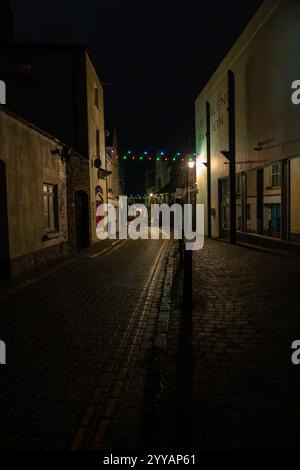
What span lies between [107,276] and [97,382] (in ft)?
19.7

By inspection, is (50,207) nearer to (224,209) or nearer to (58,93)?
(58,93)

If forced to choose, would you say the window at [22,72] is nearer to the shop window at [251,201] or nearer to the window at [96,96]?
the window at [96,96]

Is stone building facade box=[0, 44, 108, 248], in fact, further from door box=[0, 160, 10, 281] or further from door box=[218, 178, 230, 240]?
door box=[0, 160, 10, 281]

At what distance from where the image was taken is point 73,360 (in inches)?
182

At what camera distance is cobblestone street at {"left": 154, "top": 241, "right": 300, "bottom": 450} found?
317cm

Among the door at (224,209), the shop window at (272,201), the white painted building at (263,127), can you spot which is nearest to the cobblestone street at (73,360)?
the white painted building at (263,127)

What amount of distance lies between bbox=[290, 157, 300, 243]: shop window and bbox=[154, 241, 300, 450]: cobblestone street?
4769 mm

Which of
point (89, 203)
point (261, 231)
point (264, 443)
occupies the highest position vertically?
point (89, 203)

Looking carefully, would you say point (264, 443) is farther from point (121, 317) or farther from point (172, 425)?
point (121, 317)

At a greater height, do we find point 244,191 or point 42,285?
point 244,191

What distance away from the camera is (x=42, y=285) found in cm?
885

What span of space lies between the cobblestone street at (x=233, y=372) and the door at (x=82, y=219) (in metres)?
10.8

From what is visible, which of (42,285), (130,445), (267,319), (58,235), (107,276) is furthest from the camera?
(58,235)

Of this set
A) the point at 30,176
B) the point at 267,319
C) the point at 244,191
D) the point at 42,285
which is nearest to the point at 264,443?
the point at 267,319
